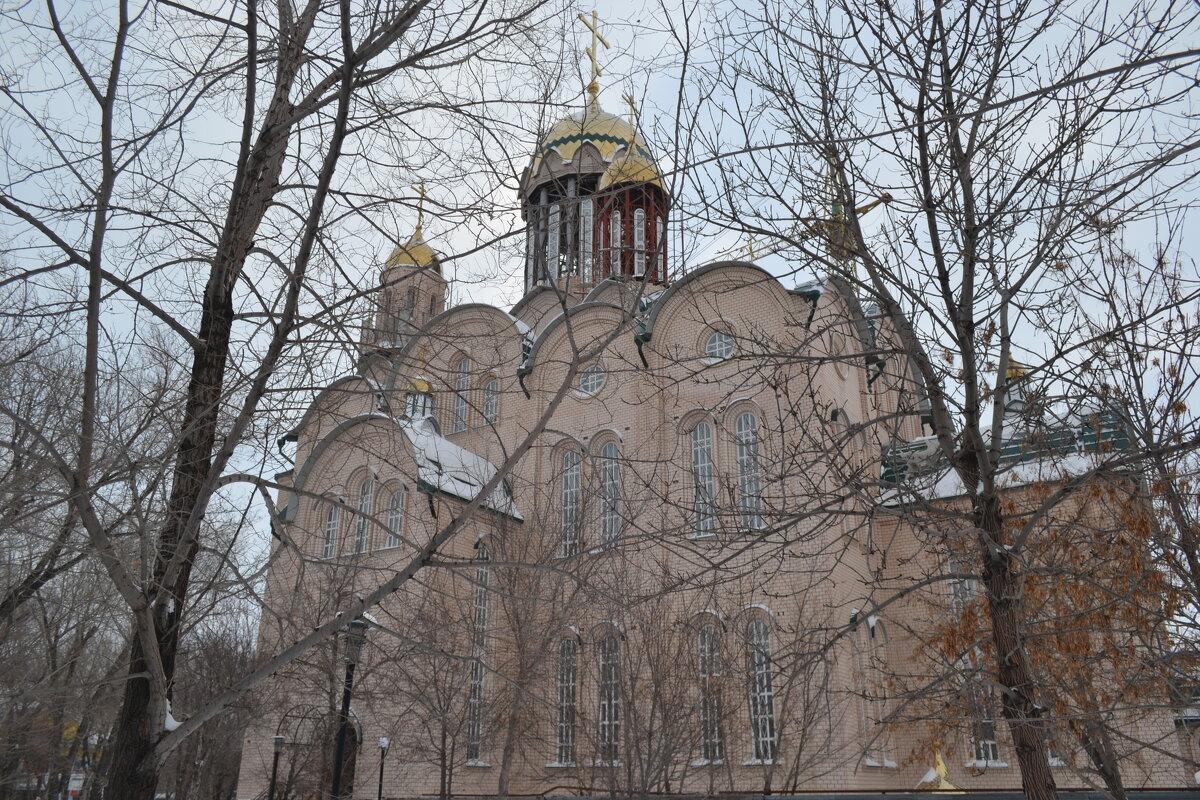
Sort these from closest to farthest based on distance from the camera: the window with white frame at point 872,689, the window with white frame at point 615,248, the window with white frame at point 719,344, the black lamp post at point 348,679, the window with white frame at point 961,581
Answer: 1. the window with white frame at point 615,248
2. the window with white frame at point 961,581
3. the black lamp post at point 348,679
4. the window with white frame at point 872,689
5. the window with white frame at point 719,344

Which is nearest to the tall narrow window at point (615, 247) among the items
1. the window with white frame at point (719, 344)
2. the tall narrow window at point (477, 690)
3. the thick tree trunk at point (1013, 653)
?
the thick tree trunk at point (1013, 653)

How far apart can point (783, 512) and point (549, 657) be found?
8.50 meters

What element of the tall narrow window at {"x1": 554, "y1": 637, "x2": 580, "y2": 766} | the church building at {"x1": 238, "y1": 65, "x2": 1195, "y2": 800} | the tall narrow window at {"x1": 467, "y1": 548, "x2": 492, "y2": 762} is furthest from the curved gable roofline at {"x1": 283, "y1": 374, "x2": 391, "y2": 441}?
the tall narrow window at {"x1": 554, "y1": 637, "x2": 580, "y2": 766}

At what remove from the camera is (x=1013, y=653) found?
494 centimetres

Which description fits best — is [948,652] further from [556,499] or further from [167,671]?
[556,499]

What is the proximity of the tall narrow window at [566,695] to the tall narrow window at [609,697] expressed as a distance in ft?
1.37

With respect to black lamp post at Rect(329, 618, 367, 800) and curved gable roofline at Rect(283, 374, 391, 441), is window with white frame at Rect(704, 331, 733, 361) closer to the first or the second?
black lamp post at Rect(329, 618, 367, 800)

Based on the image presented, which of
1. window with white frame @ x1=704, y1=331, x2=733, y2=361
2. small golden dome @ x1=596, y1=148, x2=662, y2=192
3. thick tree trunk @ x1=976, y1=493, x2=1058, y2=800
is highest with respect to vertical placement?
window with white frame @ x1=704, y1=331, x2=733, y2=361

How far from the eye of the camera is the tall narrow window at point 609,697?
1114cm

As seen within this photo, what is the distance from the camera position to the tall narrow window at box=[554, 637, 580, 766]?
13117 millimetres

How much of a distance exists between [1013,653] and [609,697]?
29.2 feet

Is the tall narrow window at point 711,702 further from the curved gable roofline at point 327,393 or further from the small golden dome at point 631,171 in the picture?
the curved gable roofline at point 327,393

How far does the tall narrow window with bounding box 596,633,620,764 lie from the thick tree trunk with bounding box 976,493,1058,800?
247 inches

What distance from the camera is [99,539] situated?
3.76 m
